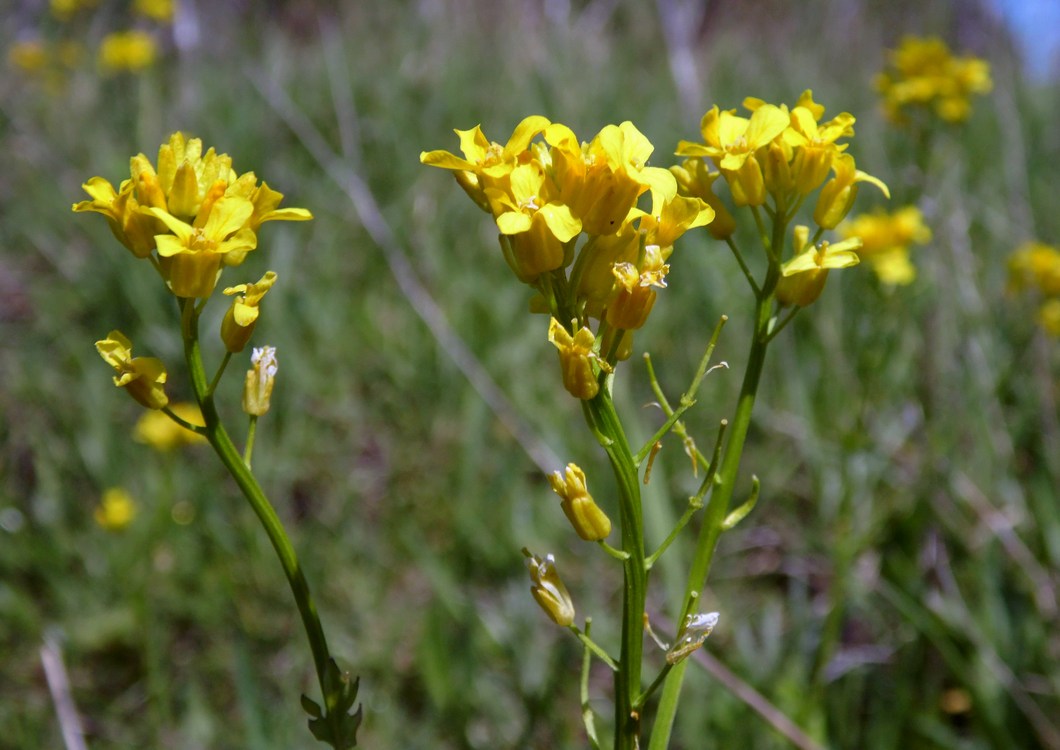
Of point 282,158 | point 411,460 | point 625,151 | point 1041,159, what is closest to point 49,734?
point 411,460

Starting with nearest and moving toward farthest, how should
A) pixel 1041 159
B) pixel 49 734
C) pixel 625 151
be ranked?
pixel 625 151 → pixel 49 734 → pixel 1041 159

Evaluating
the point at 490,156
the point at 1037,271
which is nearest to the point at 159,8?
the point at 1037,271

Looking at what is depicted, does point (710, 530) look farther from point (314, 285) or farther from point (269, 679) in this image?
point (314, 285)

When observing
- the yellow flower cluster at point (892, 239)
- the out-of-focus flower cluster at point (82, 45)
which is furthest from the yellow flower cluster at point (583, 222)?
the out-of-focus flower cluster at point (82, 45)

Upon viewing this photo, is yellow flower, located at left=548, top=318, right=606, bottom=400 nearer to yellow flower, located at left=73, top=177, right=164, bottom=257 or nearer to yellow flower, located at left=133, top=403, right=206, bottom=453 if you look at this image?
yellow flower, located at left=73, top=177, right=164, bottom=257

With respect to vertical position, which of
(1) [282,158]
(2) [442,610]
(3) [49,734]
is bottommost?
(3) [49,734]
